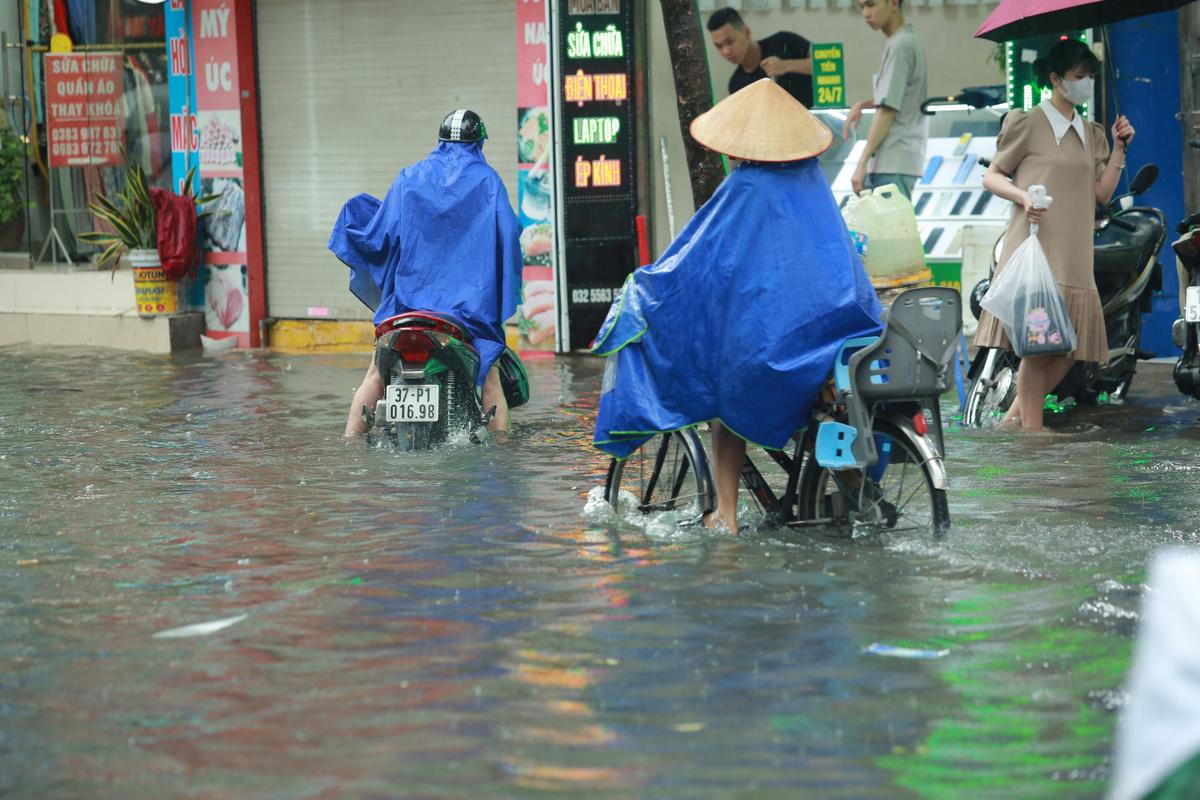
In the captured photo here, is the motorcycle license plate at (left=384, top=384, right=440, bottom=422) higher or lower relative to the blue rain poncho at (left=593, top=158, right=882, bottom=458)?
lower

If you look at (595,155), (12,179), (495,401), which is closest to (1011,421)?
(495,401)

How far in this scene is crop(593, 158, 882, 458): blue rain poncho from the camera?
6184mm

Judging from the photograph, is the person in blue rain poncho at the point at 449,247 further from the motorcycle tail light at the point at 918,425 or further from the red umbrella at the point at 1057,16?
the motorcycle tail light at the point at 918,425

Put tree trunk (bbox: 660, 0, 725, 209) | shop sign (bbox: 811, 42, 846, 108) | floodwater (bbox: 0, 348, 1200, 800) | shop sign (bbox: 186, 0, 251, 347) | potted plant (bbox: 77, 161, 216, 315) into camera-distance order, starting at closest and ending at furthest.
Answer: floodwater (bbox: 0, 348, 1200, 800), tree trunk (bbox: 660, 0, 725, 209), shop sign (bbox: 811, 42, 846, 108), potted plant (bbox: 77, 161, 216, 315), shop sign (bbox: 186, 0, 251, 347)

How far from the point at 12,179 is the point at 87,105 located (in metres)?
1.13

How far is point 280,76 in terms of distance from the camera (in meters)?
14.7

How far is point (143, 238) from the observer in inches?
578

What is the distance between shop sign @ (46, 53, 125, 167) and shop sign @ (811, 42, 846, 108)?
6.41m

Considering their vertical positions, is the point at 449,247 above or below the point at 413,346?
above

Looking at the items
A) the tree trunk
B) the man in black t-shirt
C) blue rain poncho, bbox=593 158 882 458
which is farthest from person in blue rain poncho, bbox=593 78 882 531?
the man in black t-shirt

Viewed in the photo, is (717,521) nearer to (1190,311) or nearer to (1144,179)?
(1190,311)

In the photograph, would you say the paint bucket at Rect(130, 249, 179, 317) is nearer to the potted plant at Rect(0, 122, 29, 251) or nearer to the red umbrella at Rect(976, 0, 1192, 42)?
the potted plant at Rect(0, 122, 29, 251)

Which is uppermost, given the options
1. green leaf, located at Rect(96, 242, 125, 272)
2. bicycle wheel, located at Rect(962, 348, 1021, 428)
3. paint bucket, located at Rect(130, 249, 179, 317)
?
green leaf, located at Rect(96, 242, 125, 272)

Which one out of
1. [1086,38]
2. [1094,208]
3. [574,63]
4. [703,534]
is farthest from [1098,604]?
[574,63]
